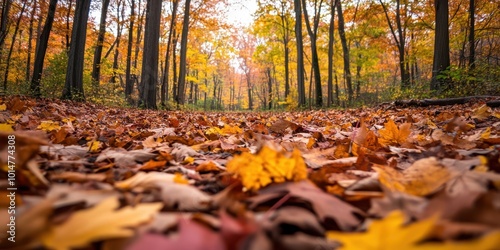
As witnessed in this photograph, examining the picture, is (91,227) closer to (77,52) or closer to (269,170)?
(269,170)

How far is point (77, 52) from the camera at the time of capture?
823 cm

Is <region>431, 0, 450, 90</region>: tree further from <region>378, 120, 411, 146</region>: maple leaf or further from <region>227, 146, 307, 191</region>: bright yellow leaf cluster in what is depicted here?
<region>227, 146, 307, 191</region>: bright yellow leaf cluster

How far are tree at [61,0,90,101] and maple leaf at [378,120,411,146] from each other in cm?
813

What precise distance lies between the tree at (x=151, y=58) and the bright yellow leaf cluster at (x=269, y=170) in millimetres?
9277

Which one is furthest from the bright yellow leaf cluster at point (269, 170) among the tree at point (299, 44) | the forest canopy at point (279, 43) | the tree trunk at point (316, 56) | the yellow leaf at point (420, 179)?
the tree at point (299, 44)

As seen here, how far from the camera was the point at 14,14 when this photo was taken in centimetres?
1814

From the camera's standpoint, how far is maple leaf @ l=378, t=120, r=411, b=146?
1.71 metres

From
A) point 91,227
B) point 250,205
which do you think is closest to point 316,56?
point 250,205

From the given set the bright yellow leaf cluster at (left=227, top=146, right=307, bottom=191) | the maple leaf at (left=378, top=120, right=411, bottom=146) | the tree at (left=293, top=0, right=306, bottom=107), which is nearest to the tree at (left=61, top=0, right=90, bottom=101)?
the maple leaf at (left=378, top=120, right=411, bottom=146)

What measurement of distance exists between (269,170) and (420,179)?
455mm

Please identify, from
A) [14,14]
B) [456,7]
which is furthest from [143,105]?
[456,7]

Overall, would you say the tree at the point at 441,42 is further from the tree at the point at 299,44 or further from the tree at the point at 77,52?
the tree at the point at 77,52

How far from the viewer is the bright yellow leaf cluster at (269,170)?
81cm

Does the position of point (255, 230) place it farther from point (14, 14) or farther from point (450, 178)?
point (14, 14)
